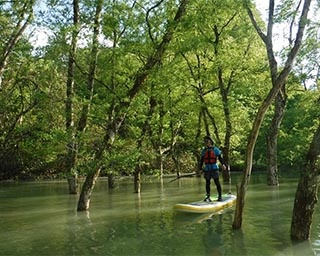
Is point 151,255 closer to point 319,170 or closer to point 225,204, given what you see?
point 319,170

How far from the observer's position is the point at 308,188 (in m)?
Answer: 7.73

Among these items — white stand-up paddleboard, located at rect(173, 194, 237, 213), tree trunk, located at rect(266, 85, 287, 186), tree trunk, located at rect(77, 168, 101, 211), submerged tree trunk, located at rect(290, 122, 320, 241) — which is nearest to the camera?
submerged tree trunk, located at rect(290, 122, 320, 241)

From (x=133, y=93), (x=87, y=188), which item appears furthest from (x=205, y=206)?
(x=133, y=93)

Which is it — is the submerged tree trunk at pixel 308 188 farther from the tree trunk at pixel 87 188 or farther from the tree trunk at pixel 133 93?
the tree trunk at pixel 87 188

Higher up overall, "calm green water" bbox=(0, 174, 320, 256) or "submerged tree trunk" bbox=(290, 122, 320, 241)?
"submerged tree trunk" bbox=(290, 122, 320, 241)

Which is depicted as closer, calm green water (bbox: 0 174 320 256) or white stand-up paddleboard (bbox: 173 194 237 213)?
calm green water (bbox: 0 174 320 256)

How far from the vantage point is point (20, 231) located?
1037cm

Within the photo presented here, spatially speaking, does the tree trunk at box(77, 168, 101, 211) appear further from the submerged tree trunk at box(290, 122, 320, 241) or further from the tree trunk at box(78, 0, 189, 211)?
the submerged tree trunk at box(290, 122, 320, 241)

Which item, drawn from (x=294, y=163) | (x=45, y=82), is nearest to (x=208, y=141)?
(x=45, y=82)

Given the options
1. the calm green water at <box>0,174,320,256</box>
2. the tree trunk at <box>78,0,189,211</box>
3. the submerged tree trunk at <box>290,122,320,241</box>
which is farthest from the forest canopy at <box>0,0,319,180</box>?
the submerged tree trunk at <box>290,122,320,241</box>

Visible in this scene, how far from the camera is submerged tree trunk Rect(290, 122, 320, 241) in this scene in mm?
7684

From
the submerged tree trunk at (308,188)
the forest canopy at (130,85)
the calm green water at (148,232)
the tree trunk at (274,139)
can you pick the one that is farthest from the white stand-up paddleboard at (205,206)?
the tree trunk at (274,139)

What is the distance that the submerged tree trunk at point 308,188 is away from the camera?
768 centimetres

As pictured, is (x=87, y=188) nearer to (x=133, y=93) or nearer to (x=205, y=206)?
(x=133, y=93)
